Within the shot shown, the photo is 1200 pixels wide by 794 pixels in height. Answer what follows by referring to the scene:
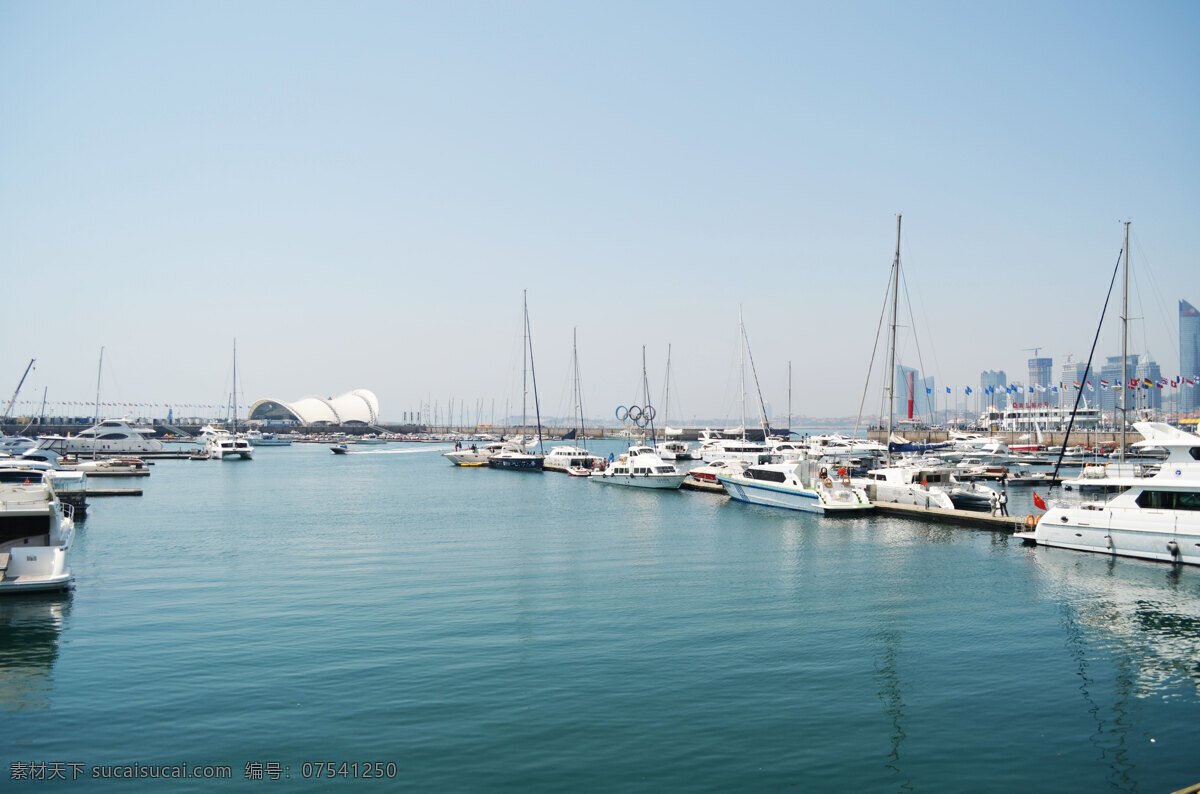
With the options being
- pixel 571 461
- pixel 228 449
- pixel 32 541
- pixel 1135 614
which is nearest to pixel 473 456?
pixel 571 461

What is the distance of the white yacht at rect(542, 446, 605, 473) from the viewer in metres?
91.0

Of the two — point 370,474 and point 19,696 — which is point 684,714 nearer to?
point 19,696

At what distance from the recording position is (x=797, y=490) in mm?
51312

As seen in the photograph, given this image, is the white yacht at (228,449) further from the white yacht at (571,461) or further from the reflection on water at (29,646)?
the reflection on water at (29,646)

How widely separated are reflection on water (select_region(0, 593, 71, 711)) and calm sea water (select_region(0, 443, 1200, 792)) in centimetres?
11

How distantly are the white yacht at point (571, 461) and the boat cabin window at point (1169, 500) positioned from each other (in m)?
58.2

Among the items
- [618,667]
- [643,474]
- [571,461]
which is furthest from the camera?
[571,461]

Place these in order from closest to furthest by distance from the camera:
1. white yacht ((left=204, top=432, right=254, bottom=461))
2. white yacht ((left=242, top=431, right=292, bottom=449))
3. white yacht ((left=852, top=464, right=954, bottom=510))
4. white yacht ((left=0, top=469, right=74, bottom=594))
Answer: white yacht ((left=0, top=469, right=74, bottom=594)) → white yacht ((left=852, top=464, right=954, bottom=510)) → white yacht ((left=204, top=432, right=254, bottom=461)) → white yacht ((left=242, top=431, right=292, bottom=449))

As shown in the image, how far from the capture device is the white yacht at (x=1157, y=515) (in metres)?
30.7

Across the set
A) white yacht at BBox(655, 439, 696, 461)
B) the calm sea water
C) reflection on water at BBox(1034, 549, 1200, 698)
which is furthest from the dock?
white yacht at BBox(655, 439, 696, 461)

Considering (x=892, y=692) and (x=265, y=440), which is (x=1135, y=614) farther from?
(x=265, y=440)

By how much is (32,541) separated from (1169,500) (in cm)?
4217

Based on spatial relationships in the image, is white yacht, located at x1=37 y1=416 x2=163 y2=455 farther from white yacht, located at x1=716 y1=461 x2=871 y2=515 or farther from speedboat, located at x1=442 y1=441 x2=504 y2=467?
white yacht, located at x1=716 y1=461 x2=871 y2=515

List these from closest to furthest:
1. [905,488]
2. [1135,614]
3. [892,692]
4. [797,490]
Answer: [892,692]
[1135,614]
[905,488]
[797,490]
